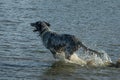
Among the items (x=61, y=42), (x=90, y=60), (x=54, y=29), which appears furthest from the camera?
(x=54, y=29)

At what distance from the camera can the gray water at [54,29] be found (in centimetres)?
1370

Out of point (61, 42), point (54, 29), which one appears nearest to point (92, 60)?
point (61, 42)

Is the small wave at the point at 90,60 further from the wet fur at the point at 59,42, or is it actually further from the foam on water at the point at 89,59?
the wet fur at the point at 59,42

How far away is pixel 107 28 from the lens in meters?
20.8

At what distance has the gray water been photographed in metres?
13.7

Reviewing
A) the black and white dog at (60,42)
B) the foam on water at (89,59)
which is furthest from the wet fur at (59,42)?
the foam on water at (89,59)

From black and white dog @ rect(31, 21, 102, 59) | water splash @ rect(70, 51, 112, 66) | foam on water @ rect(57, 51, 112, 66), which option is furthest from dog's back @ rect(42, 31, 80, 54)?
water splash @ rect(70, 51, 112, 66)

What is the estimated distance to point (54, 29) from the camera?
19.9m

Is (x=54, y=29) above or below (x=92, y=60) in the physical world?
below

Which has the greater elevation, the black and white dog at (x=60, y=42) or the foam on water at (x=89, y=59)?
the black and white dog at (x=60, y=42)

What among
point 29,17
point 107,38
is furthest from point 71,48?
point 29,17

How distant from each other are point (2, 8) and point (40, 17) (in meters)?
2.99

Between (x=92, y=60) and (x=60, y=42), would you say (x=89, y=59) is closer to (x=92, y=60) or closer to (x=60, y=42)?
(x=92, y=60)

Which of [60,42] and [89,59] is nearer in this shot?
[60,42]
